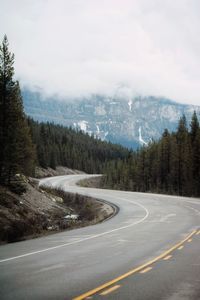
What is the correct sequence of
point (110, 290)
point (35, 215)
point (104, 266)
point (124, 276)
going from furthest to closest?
point (35, 215)
point (104, 266)
point (124, 276)
point (110, 290)

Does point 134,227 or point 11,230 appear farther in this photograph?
point 134,227

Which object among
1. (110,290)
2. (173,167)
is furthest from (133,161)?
(110,290)

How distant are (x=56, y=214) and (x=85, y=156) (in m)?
159

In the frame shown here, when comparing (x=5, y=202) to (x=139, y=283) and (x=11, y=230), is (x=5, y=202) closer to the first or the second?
(x=11, y=230)

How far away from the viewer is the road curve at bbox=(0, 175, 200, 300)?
27.0 ft

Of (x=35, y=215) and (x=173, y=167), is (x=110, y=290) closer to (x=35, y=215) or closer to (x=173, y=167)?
(x=35, y=215)

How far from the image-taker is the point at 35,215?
92.3 feet

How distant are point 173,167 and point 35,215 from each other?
146 ft

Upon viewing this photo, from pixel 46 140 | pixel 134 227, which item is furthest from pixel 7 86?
pixel 46 140

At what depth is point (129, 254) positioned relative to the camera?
1332cm

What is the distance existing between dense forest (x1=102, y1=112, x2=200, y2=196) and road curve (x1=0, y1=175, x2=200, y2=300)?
45.9 metres

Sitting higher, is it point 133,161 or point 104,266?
point 133,161

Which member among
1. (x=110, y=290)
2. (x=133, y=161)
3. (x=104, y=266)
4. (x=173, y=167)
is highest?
(x=133, y=161)

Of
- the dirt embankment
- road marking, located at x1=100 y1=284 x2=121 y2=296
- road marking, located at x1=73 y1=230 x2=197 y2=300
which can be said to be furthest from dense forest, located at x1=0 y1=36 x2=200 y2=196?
road marking, located at x1=100 y1=284 x2=121 y2=296
